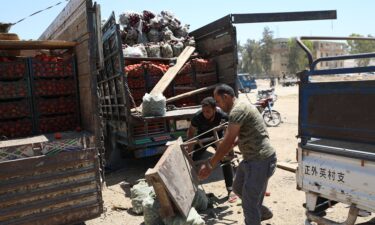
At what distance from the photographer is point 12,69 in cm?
447

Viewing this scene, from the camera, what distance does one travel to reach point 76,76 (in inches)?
187

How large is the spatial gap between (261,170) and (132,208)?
2.23 meters

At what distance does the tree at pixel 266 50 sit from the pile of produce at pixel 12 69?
79.7m

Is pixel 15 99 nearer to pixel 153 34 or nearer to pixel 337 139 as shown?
pixel 337 139

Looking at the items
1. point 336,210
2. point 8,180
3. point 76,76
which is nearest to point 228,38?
point 76,76

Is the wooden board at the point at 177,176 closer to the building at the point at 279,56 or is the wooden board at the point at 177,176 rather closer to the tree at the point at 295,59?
the tree at the point at 295,59

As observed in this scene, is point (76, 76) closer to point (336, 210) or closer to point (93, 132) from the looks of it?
point (93, 132)

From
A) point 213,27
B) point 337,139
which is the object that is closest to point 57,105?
point 337,139

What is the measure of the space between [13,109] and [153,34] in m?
5.22

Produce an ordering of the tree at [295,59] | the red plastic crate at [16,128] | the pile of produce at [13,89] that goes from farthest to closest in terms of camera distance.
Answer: the tree at [295,59] → the red plastic crate at [16,128] → the pile of produce at [13,89]

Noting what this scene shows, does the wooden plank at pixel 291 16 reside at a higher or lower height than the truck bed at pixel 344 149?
higher

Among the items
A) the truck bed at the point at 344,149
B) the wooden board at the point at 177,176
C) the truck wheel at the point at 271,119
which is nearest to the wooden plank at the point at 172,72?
the wooden board at the point at 177,176

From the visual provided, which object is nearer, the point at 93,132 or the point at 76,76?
the point at 93,132

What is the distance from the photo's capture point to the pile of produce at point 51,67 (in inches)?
182
